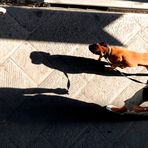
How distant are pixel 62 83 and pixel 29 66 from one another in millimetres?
614

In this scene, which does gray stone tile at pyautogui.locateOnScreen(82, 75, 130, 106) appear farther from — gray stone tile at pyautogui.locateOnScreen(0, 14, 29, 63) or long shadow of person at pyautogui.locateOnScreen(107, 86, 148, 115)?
gray stone tile at pyautogui.locateOnScreen(0, 14, 29, 63)

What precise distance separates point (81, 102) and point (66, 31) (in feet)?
4.08

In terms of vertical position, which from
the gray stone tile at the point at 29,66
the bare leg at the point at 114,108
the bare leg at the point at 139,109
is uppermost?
the gray stone tile at the point at 29,66

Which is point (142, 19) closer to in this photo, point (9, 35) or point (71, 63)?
point (71, 63)

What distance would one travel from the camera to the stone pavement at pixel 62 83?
714cm

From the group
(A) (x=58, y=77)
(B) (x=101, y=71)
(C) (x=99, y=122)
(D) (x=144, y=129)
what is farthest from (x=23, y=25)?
(D) (x=144, y=129)

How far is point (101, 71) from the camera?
7398 mm

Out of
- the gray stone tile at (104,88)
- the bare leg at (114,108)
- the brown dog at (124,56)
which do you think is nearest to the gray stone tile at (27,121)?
the gray stone tile at (104,88)

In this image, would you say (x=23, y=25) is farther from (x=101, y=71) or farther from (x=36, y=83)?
(x=101, y=71)

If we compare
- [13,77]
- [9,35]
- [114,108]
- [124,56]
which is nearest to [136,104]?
[114,108]

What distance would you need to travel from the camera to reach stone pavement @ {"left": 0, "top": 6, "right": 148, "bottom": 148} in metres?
Result: 7.14

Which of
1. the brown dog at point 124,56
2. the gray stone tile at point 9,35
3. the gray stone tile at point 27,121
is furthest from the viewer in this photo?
the gray stone tile at point 9,35

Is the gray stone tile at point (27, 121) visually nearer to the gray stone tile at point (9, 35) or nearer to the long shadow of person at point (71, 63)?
the long shadow of person at point (71, 63)

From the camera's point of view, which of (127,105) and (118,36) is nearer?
(127,105)
